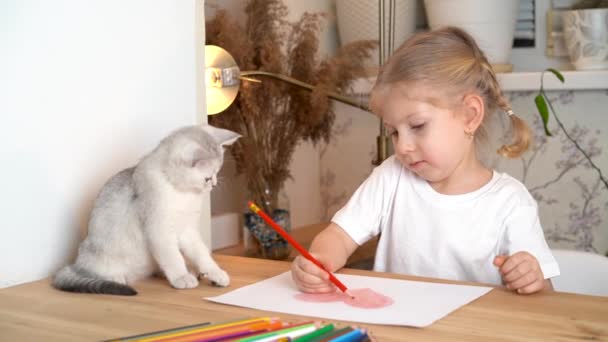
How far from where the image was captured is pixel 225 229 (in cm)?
161

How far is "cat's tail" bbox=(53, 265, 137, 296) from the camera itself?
820 mm

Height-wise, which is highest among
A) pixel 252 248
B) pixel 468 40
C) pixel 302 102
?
pixel 468 40

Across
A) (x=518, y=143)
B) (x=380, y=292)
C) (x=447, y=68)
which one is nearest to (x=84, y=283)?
(x=380, y=292)

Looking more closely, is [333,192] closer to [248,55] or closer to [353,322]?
[248,55]

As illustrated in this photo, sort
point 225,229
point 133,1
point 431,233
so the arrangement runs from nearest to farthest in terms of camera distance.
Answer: point 133,1 < point 431,233 < point 225,229

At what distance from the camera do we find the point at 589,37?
67.3 inches

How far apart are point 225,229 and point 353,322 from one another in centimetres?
94

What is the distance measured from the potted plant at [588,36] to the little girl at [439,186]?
2.12 feet

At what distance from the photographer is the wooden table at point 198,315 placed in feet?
2.15

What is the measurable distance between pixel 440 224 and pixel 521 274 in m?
0.33

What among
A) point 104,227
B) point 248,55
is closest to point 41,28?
point 104,227

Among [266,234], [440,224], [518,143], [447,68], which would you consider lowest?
[266,234]

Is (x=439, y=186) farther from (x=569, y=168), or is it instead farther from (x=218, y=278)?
(x=569, y=168)

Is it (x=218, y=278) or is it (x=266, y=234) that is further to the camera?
(x=266, y=234)
